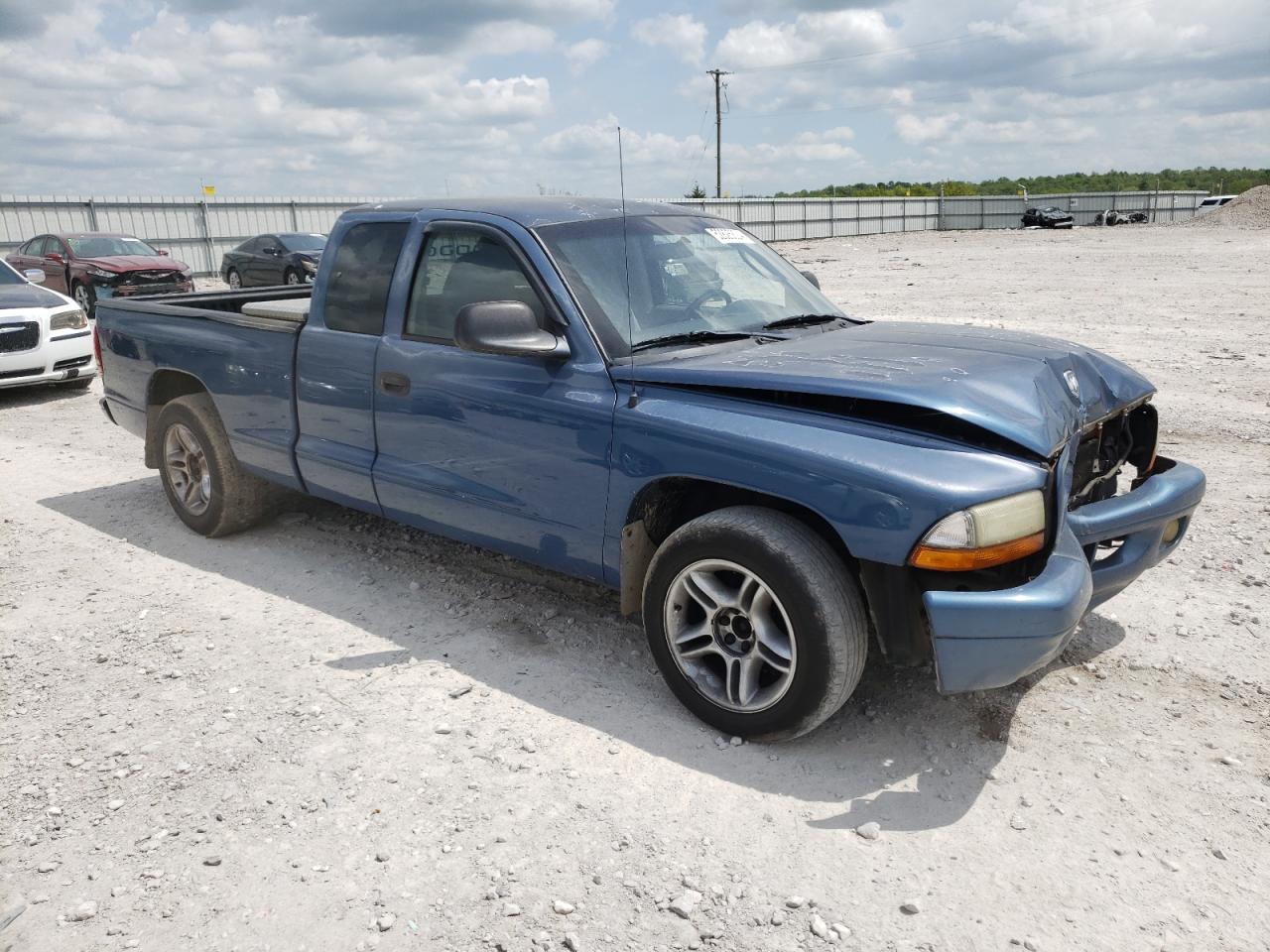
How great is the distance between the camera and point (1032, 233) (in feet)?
127

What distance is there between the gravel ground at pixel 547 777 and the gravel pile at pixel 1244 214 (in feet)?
111

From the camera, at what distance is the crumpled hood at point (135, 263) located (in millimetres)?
17500

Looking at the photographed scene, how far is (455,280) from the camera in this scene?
4160 millimetres

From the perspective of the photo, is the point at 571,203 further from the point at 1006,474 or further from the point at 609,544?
the point at 1006,474

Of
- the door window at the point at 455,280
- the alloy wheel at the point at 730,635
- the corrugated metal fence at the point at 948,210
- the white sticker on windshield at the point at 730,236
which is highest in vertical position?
the corrugated metal fence at the point at 948,210

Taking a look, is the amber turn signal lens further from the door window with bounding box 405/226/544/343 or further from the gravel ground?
the door window with bounding box 405/226/544/343

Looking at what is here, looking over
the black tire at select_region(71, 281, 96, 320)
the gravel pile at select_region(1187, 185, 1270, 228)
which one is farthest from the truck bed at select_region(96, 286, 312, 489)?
the gravel pile at select_region(1187, 185, 1270, 228)

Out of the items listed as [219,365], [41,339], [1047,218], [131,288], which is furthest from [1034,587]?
[1047,218]

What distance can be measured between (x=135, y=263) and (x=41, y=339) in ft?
29.4

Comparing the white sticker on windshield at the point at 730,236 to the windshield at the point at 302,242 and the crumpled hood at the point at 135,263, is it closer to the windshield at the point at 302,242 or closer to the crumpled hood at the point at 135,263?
the crumpled hood at the point at 135,263

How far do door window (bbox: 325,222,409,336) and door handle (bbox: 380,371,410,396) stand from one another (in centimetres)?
22

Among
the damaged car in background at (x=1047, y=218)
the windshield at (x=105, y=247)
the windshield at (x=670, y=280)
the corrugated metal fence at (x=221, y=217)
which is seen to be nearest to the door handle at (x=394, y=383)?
the windshield at (x=670, y=280)

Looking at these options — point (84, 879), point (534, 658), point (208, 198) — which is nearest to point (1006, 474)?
point (534, 658)

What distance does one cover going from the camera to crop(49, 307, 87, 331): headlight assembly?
9.99 m
